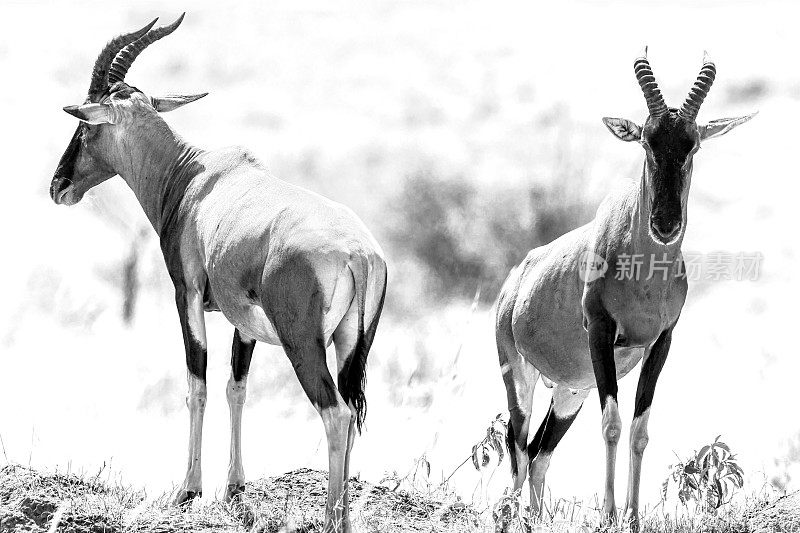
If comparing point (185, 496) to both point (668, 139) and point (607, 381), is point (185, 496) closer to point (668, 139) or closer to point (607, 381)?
point (607, 381)

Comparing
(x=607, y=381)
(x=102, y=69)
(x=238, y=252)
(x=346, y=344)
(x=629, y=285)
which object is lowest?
(x=607, y=381)

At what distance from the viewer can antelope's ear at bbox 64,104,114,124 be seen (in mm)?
10961

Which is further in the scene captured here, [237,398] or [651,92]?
[237,398]

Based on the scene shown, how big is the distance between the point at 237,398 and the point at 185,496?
A: 981 mm

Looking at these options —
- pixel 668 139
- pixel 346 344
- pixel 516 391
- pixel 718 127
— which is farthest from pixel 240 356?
pixel 718 127

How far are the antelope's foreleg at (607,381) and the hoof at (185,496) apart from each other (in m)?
3.20

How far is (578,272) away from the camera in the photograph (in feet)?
33.8

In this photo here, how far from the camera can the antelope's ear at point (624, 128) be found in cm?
962

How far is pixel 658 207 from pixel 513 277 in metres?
2.60

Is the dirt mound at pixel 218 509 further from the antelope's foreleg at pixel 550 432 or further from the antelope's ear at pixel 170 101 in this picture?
the antelope's ear at pixel 170 101

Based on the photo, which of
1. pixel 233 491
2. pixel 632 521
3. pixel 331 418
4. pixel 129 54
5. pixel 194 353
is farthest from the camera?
pixel 129 54

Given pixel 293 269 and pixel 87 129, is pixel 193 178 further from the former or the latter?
pixel 293 269

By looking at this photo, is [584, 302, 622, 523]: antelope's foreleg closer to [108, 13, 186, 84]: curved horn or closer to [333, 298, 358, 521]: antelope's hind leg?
[333, 298, 358, 521]: antelope's hind leg

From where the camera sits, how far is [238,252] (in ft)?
30.7
